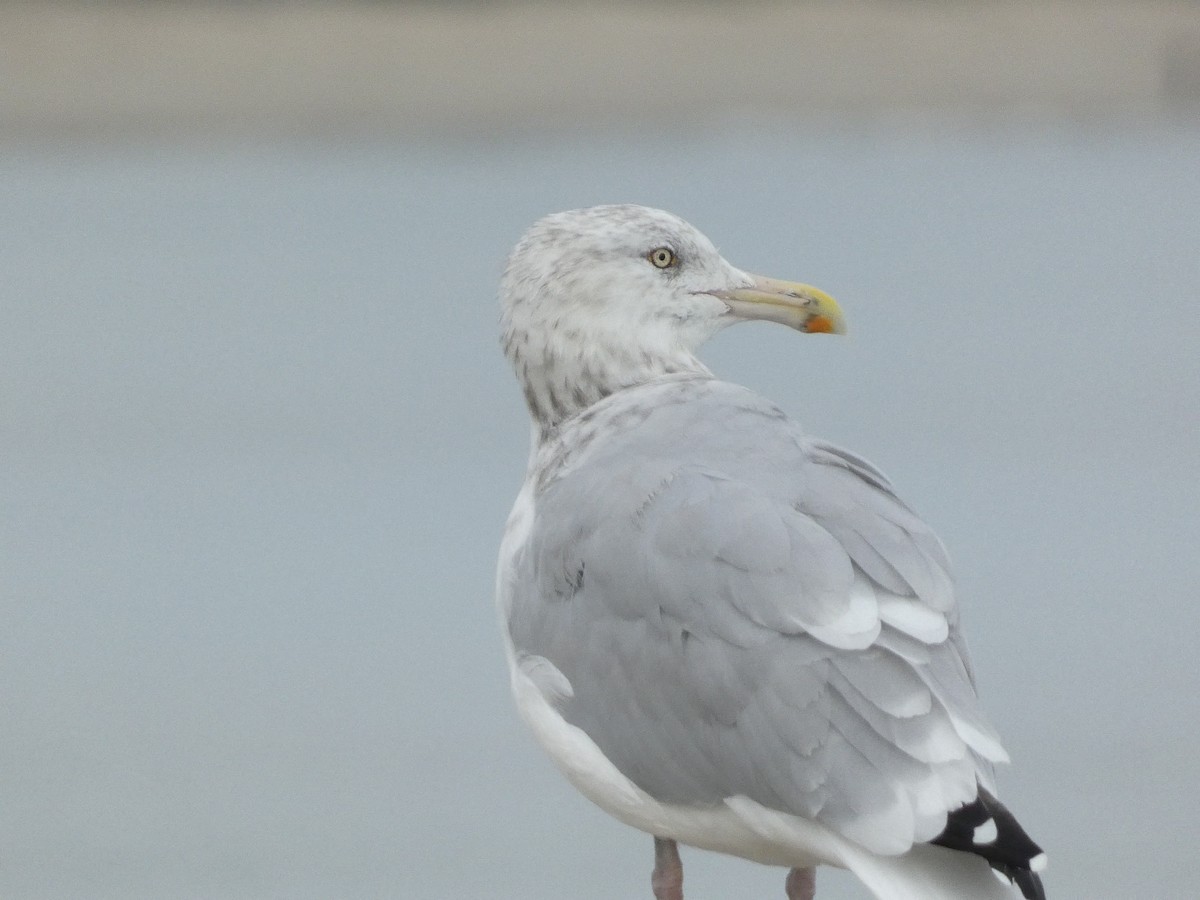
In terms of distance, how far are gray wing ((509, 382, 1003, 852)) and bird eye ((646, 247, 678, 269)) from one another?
0.91ft

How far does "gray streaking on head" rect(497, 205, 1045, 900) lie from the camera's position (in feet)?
6.09

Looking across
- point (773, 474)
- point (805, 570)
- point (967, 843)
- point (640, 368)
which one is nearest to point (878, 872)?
point (967, 843)

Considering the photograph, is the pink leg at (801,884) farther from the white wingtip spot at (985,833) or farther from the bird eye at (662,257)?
the bird eye at (662,257)

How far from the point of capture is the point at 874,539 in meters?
2.02

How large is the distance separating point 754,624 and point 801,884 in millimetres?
476

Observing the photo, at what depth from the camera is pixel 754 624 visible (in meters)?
1.95

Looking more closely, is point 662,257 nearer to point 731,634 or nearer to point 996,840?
point 731,634

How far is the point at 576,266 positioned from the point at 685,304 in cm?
16

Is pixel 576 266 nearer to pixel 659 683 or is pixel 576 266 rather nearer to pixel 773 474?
pixel 773 474

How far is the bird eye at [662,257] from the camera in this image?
2451mm

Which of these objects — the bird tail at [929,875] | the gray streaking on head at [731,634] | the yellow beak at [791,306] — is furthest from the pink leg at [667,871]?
the yellow beak at [791,306]

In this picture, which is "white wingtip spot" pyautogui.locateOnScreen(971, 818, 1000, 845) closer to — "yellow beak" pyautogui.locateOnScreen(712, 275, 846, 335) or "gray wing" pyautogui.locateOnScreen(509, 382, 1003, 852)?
"gray wing" pyautogui.locateOnScreen(509, 382, 1003, 852)

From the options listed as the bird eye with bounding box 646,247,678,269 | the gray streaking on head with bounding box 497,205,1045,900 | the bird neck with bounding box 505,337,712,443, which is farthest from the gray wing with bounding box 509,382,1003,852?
the bird eye with bounding box 646,247,678,269

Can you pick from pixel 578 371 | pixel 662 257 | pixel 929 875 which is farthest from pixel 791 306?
pixel 929 875
